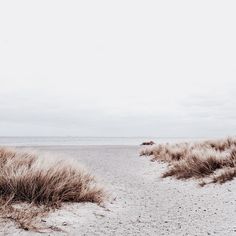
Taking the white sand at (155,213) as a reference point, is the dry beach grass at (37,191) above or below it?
above

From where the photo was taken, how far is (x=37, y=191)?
23.1ft

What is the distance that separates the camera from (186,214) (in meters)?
7.23

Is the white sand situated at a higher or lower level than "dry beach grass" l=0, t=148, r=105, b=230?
lower

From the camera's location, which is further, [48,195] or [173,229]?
[48,195]

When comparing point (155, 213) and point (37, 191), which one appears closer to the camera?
point (37, 191)

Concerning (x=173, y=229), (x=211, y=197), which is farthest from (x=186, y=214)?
(x=211, y=197)

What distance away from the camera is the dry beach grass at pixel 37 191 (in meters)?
5.83

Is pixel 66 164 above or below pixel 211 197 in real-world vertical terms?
above

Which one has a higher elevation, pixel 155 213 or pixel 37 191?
pixel 37 191

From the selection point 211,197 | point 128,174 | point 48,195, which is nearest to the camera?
point 48,195

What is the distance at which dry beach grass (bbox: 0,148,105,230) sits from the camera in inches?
229

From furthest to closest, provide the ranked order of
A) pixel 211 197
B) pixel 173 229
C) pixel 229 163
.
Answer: pixel 229 163 → pixel 211 197 → pixel 173 229

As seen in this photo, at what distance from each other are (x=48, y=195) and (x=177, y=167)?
6417 mm

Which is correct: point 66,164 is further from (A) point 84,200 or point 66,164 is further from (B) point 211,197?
(B) point 211,197
